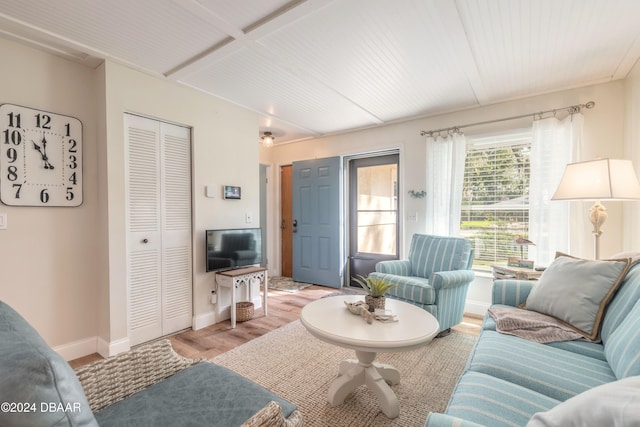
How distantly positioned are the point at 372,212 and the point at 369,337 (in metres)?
3.01

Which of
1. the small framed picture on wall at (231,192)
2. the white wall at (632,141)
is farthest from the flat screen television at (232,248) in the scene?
the white wall at (632,141)

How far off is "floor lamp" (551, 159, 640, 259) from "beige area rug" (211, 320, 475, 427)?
1.50 meters

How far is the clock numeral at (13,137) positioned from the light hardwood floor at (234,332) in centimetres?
174

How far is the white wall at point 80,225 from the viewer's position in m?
2.12

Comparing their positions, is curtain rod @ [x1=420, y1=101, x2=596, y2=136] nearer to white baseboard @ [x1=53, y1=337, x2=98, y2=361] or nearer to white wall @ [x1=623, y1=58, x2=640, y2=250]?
white wall @ [x1=623, y1=58, x2=640, y2=250]

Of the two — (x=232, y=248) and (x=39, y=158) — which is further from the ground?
(x=39, y=158)

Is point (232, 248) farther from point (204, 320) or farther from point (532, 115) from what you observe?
point (532, 115)

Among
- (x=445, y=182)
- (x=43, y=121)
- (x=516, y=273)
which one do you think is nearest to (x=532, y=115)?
(x=445, y=182)

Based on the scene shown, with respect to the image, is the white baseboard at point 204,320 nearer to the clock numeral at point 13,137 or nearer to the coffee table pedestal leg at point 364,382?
the coffee table pedestal leg at point 364,382

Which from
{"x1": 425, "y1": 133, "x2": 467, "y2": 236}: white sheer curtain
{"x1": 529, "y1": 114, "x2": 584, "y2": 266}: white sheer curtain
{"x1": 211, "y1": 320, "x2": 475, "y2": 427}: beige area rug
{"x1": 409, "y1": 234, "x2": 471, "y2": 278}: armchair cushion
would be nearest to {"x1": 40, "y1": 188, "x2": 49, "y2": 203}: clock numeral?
{"x1": 211, "y1": 320, "x2": 475, "y2": 427}: beige area rug

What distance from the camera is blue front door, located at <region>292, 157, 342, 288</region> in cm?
435

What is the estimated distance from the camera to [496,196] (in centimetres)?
327

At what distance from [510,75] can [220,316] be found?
3.72 meters

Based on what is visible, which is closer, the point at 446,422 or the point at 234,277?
the point at 446,422
